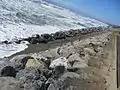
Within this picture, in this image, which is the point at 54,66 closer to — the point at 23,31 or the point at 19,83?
the point at 19,83

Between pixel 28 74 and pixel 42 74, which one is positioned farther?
pixel 42 74

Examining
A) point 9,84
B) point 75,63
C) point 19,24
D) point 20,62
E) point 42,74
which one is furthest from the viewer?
point 19,24

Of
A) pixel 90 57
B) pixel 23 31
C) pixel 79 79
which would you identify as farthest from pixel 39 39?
pixel 79 79

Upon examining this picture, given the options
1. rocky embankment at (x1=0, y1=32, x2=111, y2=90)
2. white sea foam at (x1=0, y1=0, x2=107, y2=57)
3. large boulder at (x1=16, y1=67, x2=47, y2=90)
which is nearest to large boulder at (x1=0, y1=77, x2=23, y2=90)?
rocky embankment at (x1=0, y1=32, x2=111, y2=90)

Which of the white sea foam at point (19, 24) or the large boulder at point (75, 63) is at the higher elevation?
the white sea foam at point (19, 24)

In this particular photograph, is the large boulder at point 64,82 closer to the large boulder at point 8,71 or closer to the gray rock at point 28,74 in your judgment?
the gray rock at point 28,74

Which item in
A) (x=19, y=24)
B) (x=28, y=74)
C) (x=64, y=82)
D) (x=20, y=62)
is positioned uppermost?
(x=19, y=24)

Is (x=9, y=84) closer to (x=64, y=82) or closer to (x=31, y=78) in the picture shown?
(x=31, y=78)

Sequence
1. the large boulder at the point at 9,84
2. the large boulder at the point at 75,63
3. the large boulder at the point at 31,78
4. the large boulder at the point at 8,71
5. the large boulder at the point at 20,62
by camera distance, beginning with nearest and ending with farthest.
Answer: the large boulder at the point at 9,84
the large boulder at the point at 31,78
the large boulder at the point at 8,71
the large boulder at the point at 20,62
the large boulder at the point at 75,63

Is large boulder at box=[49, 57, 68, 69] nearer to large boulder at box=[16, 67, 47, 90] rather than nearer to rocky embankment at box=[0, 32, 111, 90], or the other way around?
rocky embankment at box=[0, 32, 111, 90]

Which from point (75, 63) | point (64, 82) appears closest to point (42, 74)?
point (64, 82)

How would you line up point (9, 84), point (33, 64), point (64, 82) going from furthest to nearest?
1. point (33, 64)
2. point (64, 82)
3. point (9, 84)

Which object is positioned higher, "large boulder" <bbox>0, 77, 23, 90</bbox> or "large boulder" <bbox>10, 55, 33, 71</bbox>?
"large boulder" <bbox>10, 55, 33, 71</bbox>

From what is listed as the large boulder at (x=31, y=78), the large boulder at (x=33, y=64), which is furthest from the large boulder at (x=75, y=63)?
the large boulder at (x=31, y=78)
